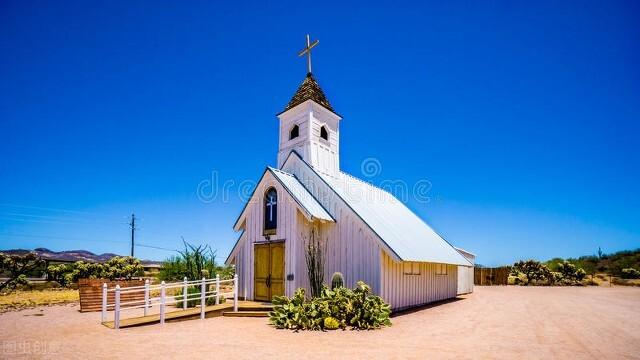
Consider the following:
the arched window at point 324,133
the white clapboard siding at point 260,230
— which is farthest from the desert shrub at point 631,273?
the white clapboard siding at point 260,230

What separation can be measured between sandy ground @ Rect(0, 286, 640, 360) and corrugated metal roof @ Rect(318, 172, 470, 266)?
278 cm

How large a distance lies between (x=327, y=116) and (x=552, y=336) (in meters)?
12.6

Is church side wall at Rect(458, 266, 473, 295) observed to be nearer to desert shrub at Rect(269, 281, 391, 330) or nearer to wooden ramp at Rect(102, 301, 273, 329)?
desert shrub at Rect(269, 281, 391, 330)

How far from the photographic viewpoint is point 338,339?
8.71 m

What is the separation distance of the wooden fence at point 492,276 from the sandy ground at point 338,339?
22.0 meters

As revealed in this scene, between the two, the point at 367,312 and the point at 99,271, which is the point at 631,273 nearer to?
the point at 367,312

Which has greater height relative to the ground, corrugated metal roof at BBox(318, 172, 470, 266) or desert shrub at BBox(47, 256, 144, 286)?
corrugated metal roof at BBox(318, 172, 470, 266)

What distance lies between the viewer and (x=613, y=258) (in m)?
47.1

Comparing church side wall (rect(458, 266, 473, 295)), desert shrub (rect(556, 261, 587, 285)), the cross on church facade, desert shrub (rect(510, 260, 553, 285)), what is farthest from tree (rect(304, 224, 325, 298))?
desert shrub (rect(556, 261, 587, 285))

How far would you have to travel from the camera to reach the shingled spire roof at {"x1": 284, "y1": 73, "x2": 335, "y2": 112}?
17656 millimetres

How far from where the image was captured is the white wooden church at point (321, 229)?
44.9 ft

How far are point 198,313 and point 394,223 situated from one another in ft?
29.5

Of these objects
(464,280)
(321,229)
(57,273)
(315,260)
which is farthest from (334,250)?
(57,273)

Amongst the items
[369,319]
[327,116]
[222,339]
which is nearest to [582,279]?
[327,116]
